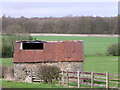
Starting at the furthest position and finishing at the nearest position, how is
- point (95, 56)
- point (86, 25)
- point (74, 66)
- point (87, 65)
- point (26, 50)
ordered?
point (95, 56)
point (87, 65)
point (86, 25)
point (26, 50)
point (74, 66)

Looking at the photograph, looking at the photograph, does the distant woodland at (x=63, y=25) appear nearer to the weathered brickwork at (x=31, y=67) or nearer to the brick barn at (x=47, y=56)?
the brick barn at (x=47, y=56)

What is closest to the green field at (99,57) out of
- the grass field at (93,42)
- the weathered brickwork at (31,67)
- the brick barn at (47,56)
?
the grass field at (93,42)

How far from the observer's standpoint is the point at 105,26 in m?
31.2

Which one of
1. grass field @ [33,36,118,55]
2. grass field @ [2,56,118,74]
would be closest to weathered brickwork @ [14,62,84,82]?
grass field @ [33,36,118,55]

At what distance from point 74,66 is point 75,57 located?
71cm

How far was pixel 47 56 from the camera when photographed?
2275 cm

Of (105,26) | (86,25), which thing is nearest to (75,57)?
(86,25)

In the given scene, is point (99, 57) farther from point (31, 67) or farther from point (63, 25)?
point (31, 67)

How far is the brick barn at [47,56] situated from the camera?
22.2 metres

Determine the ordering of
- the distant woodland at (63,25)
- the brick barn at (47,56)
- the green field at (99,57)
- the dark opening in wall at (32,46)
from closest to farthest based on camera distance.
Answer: the brick barn at (47,56) < the distant woodland at (63,25) < the dark opening in wall at (32,46) < the green field at (99,57)

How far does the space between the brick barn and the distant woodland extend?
1.31 m

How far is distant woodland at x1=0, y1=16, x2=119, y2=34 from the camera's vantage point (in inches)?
878

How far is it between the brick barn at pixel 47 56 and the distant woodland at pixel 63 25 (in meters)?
1.31

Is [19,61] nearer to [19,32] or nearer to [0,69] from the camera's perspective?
[0,69]
